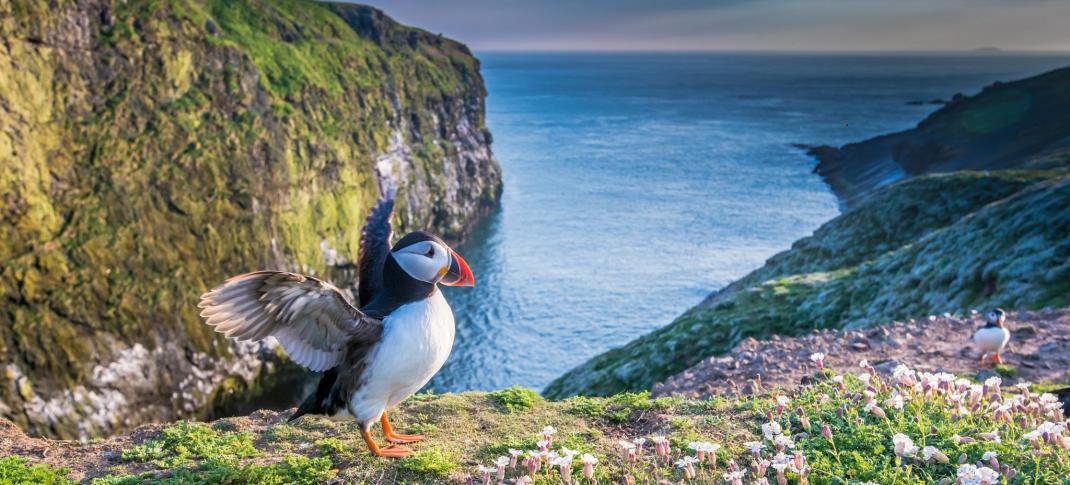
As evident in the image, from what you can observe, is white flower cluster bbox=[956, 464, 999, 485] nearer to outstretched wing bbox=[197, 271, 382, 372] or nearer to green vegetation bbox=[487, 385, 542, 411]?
outstretched wing bbox=[197, 271, 382, 372]

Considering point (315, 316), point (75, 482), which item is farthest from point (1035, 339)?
point (75, 482)

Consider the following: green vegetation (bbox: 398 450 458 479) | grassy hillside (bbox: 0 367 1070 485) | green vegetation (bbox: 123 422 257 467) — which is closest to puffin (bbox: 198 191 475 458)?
green vegetation (bbox: 398 450 458 479)

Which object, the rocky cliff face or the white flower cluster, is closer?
the white flower cluster

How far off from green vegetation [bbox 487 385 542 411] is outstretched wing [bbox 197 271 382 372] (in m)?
2.93

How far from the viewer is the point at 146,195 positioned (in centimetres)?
4472

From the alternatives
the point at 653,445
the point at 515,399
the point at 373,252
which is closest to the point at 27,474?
the point at 373,252

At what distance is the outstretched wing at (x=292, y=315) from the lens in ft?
19.5

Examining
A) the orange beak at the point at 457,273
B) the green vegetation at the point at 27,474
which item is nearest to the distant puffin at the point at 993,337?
the orange beak at the point at 457,273

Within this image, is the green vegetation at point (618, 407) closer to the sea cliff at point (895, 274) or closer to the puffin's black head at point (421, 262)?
the puffin's black head at point (421, 262)

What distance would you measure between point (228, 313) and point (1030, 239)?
19288mm

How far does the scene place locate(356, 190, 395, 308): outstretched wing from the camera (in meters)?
8.47

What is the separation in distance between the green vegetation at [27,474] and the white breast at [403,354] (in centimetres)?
287

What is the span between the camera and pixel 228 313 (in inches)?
236

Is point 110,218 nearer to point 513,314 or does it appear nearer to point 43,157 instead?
point 43,157
